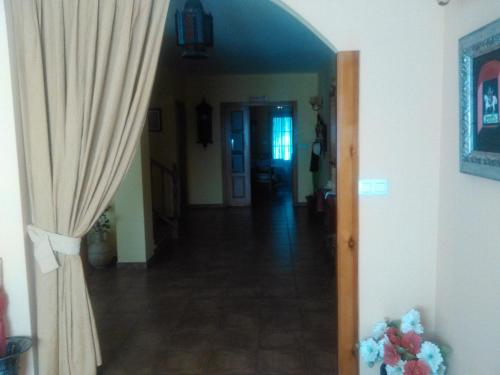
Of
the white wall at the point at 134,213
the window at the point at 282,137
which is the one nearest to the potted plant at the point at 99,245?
the white wall at the point at 134,213

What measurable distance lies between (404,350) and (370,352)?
179mm

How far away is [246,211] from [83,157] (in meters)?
6.36

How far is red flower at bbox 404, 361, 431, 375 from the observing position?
84.0 inches

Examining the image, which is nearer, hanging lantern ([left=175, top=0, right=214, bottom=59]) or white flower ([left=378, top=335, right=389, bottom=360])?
white flower ([left=378, top=335, right=389, bottom=360])

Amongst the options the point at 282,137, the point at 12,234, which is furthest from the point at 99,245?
the point at 282,137

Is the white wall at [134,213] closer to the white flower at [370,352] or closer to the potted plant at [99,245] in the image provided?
the potted plant at [99,245]

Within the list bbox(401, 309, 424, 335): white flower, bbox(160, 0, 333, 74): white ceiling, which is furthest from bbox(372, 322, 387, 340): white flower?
bbox(160, 0, 333, 74): white ceiling

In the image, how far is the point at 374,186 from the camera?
2.48 meters

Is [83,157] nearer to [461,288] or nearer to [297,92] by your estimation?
[461,288]

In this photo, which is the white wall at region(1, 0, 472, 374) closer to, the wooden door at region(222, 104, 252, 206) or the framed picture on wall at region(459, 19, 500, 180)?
the framed picture on wall at region(459, 19, 500, 180)

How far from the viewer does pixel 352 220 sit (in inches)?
98.7

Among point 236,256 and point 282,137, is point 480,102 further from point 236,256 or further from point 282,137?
point 282,137

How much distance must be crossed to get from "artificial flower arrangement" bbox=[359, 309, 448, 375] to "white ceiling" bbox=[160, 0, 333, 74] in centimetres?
290

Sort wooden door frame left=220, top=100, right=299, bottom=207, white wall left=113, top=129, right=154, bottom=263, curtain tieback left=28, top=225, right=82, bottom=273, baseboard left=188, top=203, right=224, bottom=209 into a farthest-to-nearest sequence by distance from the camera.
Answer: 1. baseboard left=188, top=203, right=224, bottom=209
2. wooden door frame left=220, top=100, right=299, bottom=207
3. white wall left=113, top=129, right=154, bottom=263
4. curtain tieback left=28, top=225, right=82, bottom=273
